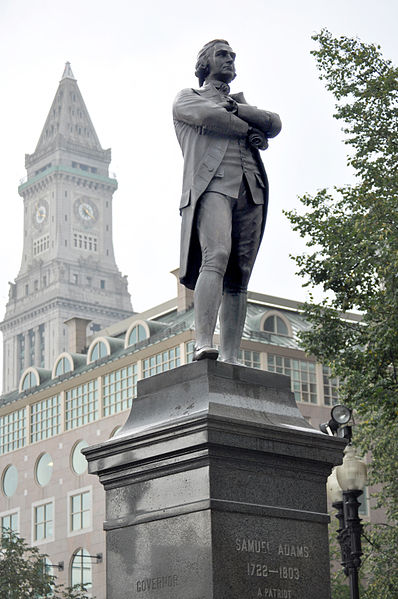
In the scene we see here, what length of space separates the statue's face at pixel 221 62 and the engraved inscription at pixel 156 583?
435 cm

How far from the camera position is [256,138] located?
10.0 m

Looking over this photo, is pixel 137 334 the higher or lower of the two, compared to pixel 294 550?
higher

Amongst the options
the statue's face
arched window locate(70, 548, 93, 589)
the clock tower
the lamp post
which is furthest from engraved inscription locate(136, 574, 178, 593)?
the clock tower

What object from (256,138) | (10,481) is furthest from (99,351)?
(256,138)

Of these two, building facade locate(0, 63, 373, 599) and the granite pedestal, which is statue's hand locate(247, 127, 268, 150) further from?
building facade locate(0, 63, 373, 599)

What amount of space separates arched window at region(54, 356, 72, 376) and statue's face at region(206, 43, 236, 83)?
6928 cm

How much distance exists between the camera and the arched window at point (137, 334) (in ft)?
241

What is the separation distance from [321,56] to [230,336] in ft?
61.5

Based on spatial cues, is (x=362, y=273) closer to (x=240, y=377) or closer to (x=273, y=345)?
(x=240, y=377)

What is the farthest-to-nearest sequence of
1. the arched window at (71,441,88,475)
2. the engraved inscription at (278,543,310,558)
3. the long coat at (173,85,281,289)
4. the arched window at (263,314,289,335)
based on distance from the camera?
the arched window at (263,314,289,335)
the arched window at (71,441,88,475)
the long coat at (173,85,281,289)
the engraved inscription at (278,543,310,558)

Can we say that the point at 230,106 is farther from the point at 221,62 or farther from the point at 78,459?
the point at 78,459

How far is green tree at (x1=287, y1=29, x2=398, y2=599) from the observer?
23.1 meters

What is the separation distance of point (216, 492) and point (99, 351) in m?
→ 68.5

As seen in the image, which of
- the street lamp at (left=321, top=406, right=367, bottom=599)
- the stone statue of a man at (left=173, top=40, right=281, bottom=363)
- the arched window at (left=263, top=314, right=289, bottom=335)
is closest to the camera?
the stone statue of a man at (left=173, top=40, right=281, bottom=363)
